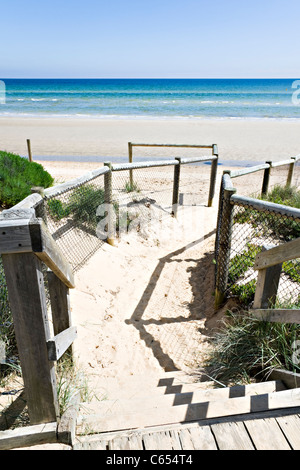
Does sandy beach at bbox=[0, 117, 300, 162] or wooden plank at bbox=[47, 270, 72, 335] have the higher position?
wooden plank at bbox=[47, 270, 72, 335]

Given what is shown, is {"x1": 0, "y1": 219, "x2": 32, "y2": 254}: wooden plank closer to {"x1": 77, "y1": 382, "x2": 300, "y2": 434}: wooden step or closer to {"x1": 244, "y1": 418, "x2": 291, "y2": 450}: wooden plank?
{"x1": 77, "y1": 382, "x2": 300, "y2": 434}: wooden step

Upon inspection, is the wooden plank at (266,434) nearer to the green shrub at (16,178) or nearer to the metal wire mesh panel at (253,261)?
the metal wire mesh panel at (253,261)

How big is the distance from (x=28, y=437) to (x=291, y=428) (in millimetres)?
1615

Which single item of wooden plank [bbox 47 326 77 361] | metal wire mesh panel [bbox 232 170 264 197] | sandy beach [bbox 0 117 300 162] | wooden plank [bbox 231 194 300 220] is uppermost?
wooden plank [bbox 231 194 300 220]

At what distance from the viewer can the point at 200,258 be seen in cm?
658

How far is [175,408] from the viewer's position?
100.0 inches

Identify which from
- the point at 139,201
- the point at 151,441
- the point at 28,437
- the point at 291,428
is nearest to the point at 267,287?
the point at 291,428

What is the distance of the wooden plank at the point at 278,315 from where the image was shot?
9.17ft

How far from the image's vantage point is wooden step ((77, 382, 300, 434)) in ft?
7.92

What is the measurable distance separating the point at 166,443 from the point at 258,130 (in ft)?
81.9

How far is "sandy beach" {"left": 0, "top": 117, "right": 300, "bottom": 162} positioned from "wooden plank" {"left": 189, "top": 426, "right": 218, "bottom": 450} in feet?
47.3

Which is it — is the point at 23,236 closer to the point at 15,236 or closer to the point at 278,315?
the point at 15,236

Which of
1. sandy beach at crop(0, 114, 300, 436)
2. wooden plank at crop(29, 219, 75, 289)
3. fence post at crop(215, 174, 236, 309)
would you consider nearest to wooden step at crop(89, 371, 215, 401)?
sandy beach at crop(0, 114, 300, 436)

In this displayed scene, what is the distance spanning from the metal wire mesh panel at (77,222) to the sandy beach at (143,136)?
9.63 meters
